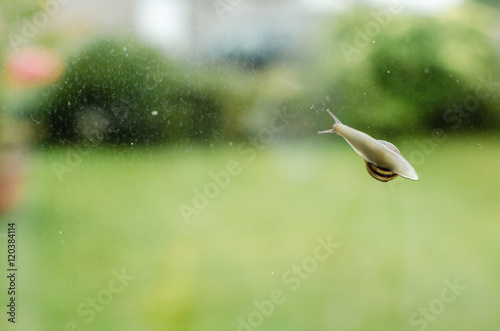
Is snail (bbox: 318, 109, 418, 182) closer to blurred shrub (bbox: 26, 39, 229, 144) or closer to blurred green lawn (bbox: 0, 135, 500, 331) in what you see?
blurred green lawn (bbox: 0, 135, 500, 331)

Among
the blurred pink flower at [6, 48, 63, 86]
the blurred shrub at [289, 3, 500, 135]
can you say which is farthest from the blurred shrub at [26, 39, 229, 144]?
the blurred shrub at [289, 3, 500, 135]

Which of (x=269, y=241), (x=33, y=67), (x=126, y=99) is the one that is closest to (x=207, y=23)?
(x=126, y=99)

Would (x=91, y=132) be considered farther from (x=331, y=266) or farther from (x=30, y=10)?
(x=331, y=266)

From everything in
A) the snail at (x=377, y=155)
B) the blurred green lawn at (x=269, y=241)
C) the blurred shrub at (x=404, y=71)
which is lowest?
the blurred green lawn at (x=269, y=241)

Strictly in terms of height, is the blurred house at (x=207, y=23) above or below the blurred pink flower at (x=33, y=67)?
above

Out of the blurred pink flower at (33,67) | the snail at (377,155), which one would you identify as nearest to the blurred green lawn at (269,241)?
the snail at (377,155)

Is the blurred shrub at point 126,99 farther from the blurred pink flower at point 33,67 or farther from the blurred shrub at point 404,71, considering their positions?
the blurred shrub at point 404,71
